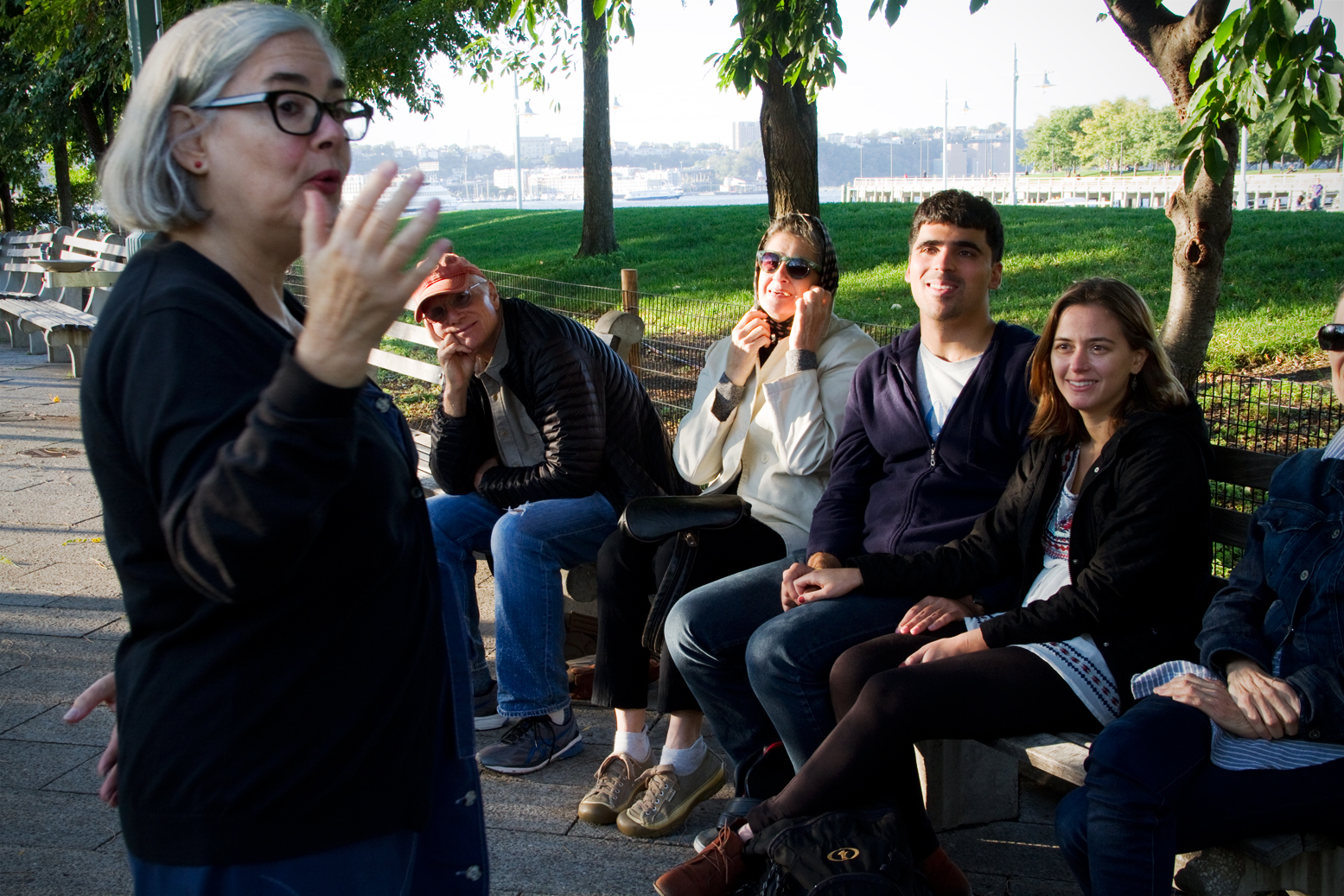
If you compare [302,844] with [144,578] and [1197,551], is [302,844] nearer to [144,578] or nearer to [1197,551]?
[144,578]

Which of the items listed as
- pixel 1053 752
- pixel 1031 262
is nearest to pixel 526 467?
pixel 1053 752

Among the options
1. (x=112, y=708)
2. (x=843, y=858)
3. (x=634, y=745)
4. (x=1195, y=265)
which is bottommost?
(x=634, y=745)

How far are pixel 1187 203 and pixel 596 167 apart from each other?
574 inches

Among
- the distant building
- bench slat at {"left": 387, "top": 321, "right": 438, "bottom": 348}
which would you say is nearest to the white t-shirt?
bench slat at {"left": 387, "top": 321, "right": 438, "bottom": 348}

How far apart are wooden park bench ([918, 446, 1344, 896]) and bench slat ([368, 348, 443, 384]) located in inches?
113

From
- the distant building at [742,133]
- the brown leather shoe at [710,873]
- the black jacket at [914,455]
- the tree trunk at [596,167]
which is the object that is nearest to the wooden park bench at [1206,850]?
the black jacket at [914,455]

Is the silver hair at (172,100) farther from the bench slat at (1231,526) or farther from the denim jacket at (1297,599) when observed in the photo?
the bench slat at (1231,526)

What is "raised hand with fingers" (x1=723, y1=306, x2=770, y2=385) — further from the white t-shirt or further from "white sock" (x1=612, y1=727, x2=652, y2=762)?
"white sock" (x1=612, y1=727, x2=652, y2=762)

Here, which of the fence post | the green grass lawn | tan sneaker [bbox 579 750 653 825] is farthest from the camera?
the green grass lawn

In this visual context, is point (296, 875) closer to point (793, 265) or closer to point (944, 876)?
point (944, 876)

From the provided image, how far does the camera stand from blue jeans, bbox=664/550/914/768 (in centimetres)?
300

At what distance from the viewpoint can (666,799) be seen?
334 cm

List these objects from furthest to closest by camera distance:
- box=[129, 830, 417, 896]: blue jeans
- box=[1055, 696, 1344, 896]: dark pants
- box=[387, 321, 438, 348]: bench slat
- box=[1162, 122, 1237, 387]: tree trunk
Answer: box=[1162, 122, 1237, 387]: tree trunk → box=[387, 321, 438, 348]: bench slat → box=[1055, 696, 1344, 896]: dark pants → box=[129, 830, 417, 896]: blue jeans

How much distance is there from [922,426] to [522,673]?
5.02 feet
